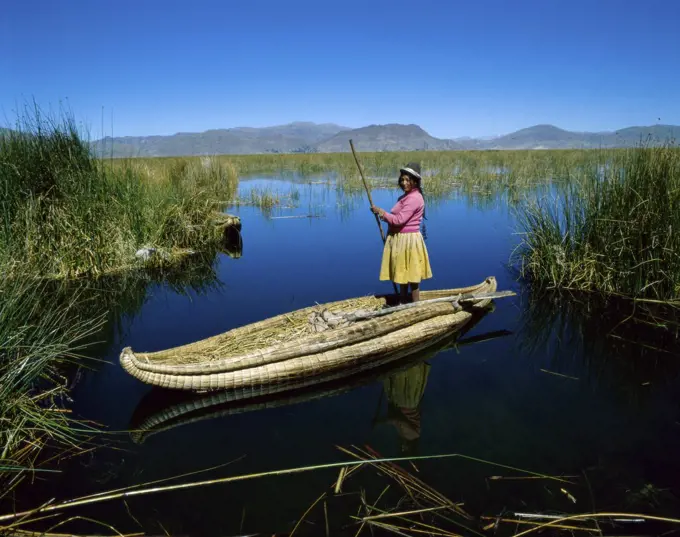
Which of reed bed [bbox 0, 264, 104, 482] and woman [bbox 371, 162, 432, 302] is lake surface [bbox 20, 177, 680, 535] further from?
woman [bbox 371, 162, 432, 302]

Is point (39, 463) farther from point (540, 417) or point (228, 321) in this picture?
point (540, 417)

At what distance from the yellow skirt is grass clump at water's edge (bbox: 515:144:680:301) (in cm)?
256

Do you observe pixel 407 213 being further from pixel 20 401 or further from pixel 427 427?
pixel 20 401

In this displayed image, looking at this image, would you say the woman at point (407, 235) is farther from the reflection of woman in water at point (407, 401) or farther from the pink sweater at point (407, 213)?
the reflection of woman in water at point (407, 401)

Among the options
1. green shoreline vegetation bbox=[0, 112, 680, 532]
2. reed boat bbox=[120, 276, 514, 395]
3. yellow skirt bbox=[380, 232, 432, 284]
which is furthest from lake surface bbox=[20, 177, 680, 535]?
yellow skirt bbox=[380, 232, 432, 284]

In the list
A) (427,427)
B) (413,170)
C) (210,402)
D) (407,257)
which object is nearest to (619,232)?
(407,257)

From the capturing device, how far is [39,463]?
3.23 m

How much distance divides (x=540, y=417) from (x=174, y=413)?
3.09 meters

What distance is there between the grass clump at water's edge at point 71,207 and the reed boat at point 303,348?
3076 mm

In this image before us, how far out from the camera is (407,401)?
4191mm

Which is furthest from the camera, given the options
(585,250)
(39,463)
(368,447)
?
(585,250)

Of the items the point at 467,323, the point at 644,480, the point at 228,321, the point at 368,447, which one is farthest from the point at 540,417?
the point at 228,321

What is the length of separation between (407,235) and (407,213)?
0.91ft

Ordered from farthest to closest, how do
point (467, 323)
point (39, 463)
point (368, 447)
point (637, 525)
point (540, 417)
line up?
1. point (467, 323)
2. point (540, 417)
3. point (368, 447)
4. point (39, 463)
5. point (637, 525)
